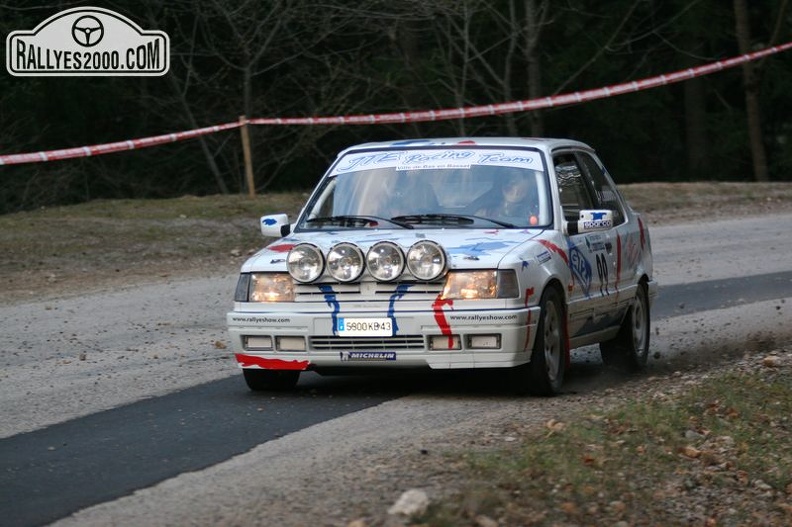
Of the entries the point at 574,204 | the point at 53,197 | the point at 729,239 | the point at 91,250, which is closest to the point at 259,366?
the point at 574,204

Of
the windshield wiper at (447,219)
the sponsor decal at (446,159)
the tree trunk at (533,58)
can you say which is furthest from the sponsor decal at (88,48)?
the windshield wiper at (447,219)

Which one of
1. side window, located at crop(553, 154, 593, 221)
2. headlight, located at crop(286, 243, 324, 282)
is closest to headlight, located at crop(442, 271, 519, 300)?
headlight, located at crop(286, 243, 324, 282)

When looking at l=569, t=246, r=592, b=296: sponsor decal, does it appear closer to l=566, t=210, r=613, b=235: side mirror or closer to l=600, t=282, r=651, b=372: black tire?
l=566, t=210, r=613, b=235: side mirror

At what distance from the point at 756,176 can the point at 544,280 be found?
27.0m

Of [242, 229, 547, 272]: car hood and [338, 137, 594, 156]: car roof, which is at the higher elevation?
[338, 137, 594, 156]: car roof

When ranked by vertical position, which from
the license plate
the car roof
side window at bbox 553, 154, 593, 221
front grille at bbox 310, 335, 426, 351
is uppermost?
the car roof

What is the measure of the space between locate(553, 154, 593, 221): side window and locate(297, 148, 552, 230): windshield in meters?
0.26

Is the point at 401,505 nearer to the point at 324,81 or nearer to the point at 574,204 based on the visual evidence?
the point at 574,204

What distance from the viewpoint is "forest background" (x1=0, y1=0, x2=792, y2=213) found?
29188 millimetres

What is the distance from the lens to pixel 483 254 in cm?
893

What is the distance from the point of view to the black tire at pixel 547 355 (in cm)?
904

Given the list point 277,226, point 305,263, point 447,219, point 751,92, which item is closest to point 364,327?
point 305,263

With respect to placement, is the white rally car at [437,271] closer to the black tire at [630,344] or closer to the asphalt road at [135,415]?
the black tire at [630,344]

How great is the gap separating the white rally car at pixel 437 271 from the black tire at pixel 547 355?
0.5 inches
